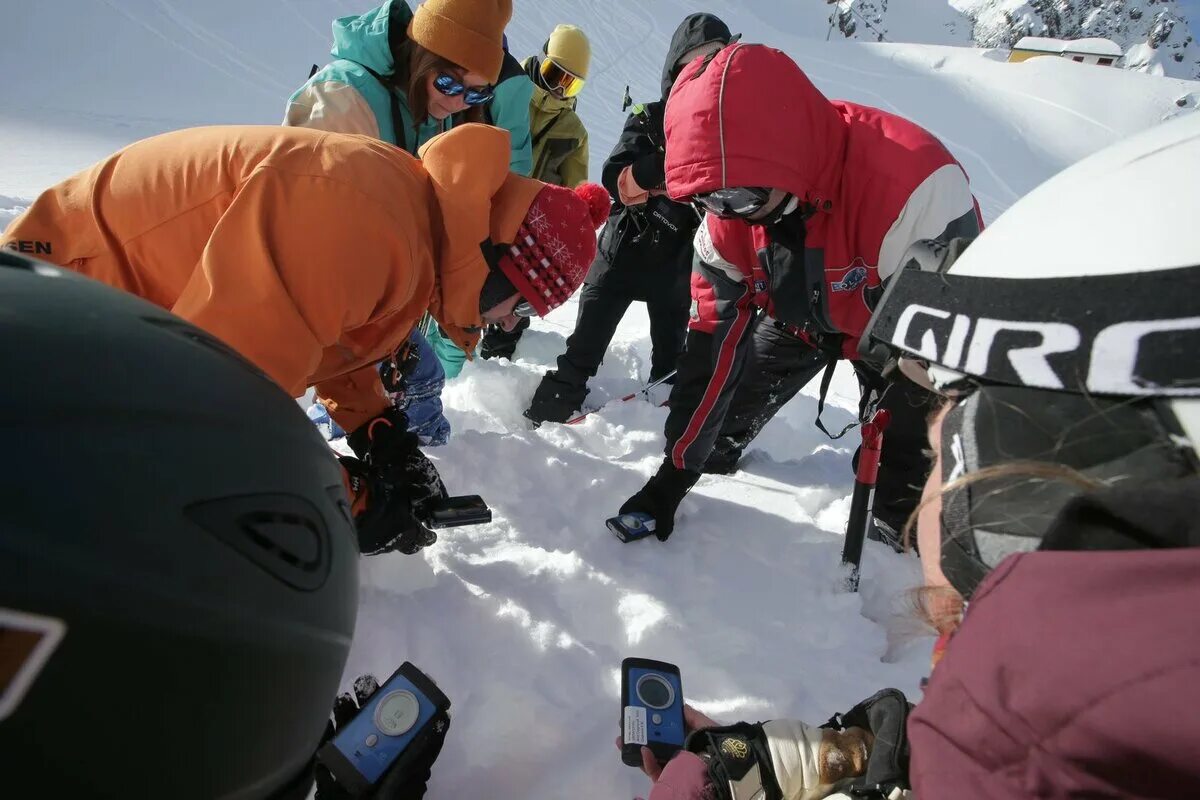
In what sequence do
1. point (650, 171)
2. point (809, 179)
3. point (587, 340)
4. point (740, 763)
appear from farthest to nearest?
point (587, 340), point (650, 171), point (809, 179), point (740, 763)

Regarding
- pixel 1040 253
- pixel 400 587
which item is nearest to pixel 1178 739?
pixel 1040 253

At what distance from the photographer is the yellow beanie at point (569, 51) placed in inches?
159

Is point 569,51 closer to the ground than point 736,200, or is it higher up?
higher up

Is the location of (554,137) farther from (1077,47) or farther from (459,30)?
(1077,47)

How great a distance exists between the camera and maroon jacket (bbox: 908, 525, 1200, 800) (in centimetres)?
43

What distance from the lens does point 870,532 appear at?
104 inches

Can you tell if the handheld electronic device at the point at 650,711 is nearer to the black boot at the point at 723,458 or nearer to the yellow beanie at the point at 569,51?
the black boot at the point at 723,458

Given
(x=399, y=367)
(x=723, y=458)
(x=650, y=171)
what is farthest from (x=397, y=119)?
(x=723, y=458)

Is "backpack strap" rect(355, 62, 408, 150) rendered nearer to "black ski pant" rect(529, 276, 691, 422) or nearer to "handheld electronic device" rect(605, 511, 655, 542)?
"black ski pant" rect(529, 276, 691, 422)

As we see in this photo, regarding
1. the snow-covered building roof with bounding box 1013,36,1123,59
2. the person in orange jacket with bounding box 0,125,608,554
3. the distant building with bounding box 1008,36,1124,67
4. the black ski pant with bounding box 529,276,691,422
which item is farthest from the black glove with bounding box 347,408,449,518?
the snow-covered building roof with bounding box 1013,36,1123,59

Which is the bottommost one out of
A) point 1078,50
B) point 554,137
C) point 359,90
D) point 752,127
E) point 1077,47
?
point 554,137

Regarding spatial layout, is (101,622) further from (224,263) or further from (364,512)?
(364,512)

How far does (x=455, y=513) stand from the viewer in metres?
2.03

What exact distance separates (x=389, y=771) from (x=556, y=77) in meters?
3.86
